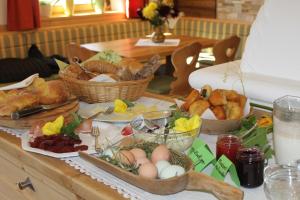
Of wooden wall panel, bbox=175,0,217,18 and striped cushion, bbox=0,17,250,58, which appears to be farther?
wooden wall panel, bbox=175,0,217,18

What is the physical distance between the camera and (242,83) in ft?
6.36

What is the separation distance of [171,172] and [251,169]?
0.18 metres

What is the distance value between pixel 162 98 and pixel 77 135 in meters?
0.56

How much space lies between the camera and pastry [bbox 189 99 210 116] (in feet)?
4.18

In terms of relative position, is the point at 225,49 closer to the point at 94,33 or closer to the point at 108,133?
the point at 94,33

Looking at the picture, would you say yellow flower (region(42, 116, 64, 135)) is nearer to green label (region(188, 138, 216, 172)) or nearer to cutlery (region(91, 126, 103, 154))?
cutlery (region(91, 126, 103, 154))

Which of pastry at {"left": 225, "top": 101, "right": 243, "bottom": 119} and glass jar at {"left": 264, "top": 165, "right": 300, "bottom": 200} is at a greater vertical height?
pastry at {"left": 225, "top": 101, "right": 243, "bottom": 119}

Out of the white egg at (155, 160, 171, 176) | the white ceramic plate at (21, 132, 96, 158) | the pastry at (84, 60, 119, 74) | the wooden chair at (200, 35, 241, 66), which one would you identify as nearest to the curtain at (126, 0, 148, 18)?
the wooden chair at (200, 35, 241, 66)

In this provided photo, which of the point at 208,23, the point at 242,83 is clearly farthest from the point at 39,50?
the point at 242,83

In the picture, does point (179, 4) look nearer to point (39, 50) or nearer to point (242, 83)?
point (39, 50)

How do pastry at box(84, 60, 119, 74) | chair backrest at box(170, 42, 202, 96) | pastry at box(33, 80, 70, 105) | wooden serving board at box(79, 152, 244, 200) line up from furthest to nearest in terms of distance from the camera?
chair backrest at box(170, 42, 202, 96) → pastry at box(84, 60, 119, 74) → pastry at box(33, 80, 70, 105) → wooden serving board at box(79, 152, 244, 200)

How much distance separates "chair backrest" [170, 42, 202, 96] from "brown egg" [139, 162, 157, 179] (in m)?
2.07

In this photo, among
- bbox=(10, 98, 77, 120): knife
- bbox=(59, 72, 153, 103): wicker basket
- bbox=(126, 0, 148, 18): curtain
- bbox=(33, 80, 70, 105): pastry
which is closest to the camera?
bbox=(10, 98, 77, 120): knife

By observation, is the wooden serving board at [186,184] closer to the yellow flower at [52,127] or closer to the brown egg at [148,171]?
the brown egg at [148,171]
